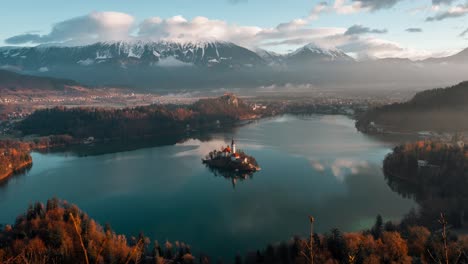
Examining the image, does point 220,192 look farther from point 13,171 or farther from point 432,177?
point 13,171

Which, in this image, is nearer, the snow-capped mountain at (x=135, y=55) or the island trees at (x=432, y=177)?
the island trees at (x=432, y=177)

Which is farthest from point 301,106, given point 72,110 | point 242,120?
point 72,110

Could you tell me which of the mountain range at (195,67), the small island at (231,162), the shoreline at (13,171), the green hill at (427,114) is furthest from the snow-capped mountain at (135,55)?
the small island at (231,162)

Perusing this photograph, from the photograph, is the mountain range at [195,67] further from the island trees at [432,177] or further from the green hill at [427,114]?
the island trees at [432,177]

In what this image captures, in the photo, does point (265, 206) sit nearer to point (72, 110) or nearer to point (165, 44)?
point (72, 110)

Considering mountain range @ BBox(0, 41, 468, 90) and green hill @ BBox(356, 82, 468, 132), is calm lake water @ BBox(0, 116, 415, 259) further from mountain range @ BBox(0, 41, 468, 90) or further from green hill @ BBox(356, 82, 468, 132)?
mountain range @ BBox(0, 41, 468, 90)

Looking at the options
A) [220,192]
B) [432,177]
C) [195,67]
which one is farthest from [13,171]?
[195,67]

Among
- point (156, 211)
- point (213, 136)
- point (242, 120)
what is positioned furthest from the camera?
point (242, 120)
